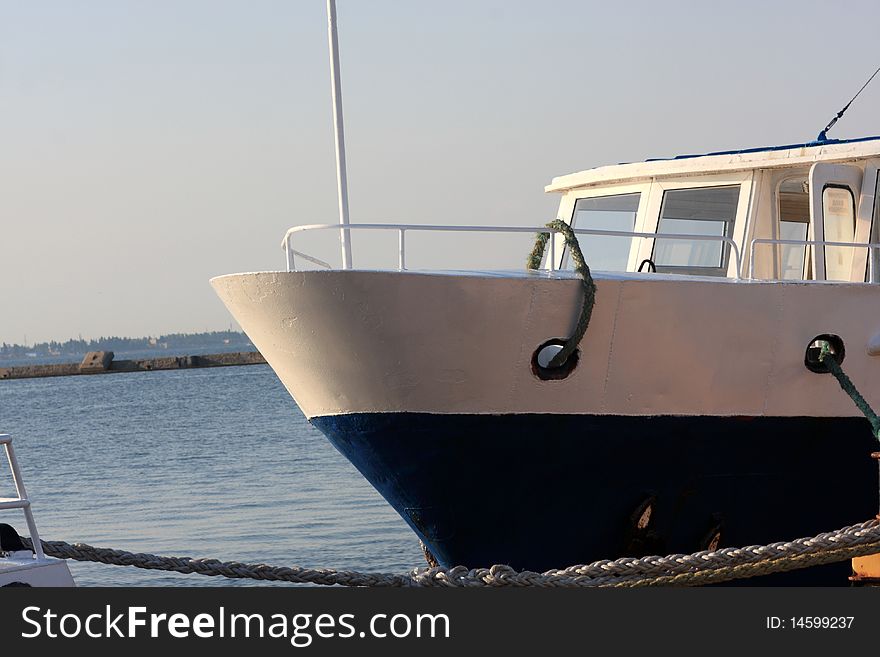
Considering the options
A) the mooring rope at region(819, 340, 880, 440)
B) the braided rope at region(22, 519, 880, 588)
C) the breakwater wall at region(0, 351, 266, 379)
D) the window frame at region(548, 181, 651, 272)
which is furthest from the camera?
the breakwater wall at region(0, 351, 266, 379)

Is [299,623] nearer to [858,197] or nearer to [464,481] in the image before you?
[464,481]

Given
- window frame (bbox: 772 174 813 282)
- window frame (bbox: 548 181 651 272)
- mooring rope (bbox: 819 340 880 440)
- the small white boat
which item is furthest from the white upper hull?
the small white boat

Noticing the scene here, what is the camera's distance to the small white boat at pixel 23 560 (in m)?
7.02

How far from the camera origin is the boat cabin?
36.0ft

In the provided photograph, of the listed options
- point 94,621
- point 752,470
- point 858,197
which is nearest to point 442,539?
point 752,470

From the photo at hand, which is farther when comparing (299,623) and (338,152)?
(338,152)

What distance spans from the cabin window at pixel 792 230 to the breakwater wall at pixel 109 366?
4538 inches

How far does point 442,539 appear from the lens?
9.90m

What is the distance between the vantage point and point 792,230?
1164 cm

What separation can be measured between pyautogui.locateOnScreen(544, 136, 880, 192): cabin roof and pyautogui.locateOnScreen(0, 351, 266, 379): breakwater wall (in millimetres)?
114458

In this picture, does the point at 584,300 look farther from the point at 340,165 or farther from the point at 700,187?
the point at 700,187

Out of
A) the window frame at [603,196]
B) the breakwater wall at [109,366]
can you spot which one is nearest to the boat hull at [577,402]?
the window frame at [603,196]

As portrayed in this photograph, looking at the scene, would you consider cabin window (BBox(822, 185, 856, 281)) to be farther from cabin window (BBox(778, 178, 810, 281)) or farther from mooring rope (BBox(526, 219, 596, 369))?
mooring rope (BBox(526, 219, 596, 369))

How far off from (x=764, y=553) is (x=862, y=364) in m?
2.85
